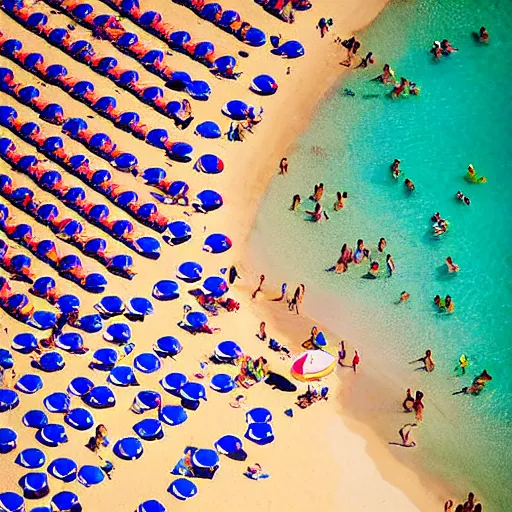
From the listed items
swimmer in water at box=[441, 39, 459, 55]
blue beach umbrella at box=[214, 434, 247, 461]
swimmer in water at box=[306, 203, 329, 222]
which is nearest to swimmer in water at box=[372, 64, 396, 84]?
swimmer in water at box=[441, 39, 459, 55]

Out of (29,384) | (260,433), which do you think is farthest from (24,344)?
(260,433)

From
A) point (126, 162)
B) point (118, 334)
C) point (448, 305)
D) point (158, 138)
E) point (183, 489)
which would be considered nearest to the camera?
point (183, 489)

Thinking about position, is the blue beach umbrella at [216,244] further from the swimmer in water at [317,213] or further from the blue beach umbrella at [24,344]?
the blue beach umbrella at [24,344]

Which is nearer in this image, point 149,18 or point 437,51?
point 437,51

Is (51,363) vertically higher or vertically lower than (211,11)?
lower

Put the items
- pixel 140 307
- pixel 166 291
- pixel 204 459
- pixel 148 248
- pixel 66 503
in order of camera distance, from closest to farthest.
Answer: pixel 66 503 < pixel 204 459 < pixel 140 307 < pixel 166 291 < pixel 148 248

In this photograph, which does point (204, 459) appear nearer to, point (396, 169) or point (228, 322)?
point (228, 322)

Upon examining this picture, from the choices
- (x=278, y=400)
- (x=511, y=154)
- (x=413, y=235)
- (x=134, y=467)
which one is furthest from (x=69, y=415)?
(x=511, y=154)

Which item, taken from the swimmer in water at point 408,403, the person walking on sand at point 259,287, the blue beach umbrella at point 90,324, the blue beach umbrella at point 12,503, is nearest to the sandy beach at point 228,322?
the person walking on sand at point 259,287
